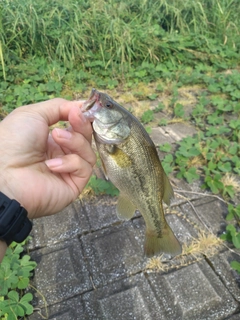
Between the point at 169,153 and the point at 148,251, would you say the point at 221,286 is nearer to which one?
the point at 148,251

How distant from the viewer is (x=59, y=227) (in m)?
2.83

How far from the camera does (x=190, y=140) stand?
3834 millimetres

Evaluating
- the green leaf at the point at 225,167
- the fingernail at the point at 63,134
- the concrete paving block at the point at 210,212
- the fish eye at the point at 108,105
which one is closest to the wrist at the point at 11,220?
the fingernail at the point at 63,134

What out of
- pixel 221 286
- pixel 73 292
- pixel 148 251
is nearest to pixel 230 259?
pixel 221 286

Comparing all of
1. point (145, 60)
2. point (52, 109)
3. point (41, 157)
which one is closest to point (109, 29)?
point (145, 60)

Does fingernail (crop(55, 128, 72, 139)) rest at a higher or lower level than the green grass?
higher

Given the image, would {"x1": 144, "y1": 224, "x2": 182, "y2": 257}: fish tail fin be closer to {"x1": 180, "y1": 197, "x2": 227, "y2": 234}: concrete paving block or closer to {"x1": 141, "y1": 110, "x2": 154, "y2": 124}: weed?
{"x1": 180, "y1": 197, "x2": 227, "y2": 234}: concrete paving block

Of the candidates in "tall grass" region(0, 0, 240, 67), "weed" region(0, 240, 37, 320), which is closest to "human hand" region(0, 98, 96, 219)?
"weed" region(0, 240, 37, 320)

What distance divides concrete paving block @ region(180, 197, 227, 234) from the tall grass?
3.43 metres

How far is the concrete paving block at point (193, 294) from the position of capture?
2.27 m

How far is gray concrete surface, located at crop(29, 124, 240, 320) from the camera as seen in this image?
2283 mm

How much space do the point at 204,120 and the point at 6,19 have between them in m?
3.88

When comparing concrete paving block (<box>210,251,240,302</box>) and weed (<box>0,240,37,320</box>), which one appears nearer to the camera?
weed (<box>0,240,37,320</box>)

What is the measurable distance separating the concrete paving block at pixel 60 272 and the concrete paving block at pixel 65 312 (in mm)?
43
